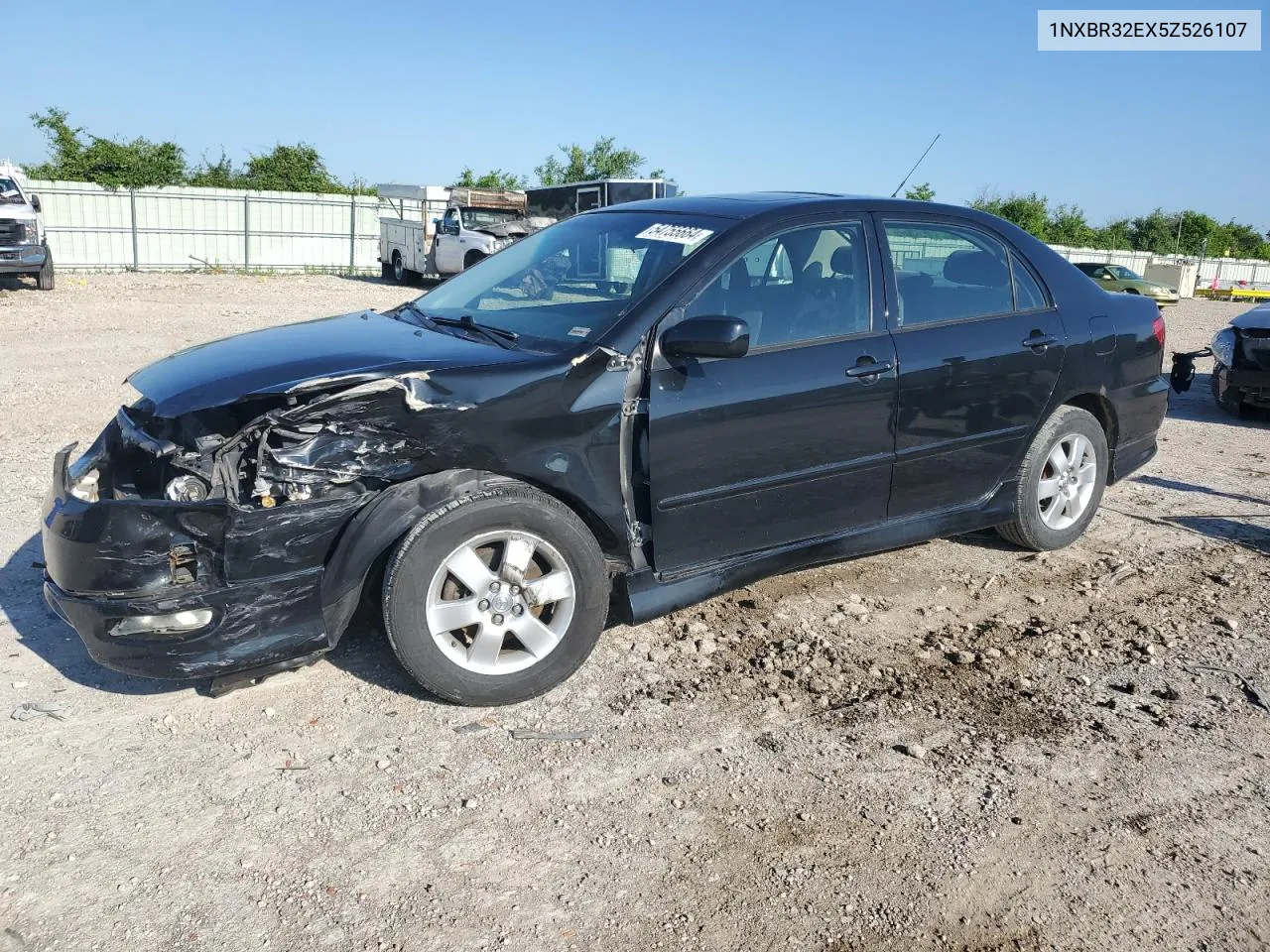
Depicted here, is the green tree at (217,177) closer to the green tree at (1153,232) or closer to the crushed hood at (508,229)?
the crushed hood at (508,229)

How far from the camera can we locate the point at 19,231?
17.4 metres

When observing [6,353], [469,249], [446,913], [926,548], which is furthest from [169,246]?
[446,913]

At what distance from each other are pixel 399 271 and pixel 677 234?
2348cm

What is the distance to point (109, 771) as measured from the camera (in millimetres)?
3186

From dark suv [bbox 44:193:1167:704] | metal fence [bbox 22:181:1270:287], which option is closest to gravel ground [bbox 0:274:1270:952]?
dark suv [bbox 44:193:1167:704]

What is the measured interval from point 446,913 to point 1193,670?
120 inches

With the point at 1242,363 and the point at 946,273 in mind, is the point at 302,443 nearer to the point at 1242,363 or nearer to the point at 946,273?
the point at 946,273

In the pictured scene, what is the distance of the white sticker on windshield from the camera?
4113mm

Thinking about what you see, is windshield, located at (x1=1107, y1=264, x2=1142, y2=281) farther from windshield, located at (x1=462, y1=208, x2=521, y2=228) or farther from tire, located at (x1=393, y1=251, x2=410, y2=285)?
tire, located at (x1=393, y1=251, x2=410, y2=285)

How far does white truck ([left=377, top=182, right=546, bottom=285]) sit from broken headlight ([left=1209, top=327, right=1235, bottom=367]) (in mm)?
13414

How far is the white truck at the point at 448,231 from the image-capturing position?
72.4 feet

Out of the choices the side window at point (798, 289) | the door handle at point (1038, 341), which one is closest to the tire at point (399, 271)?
the door handle at point (1038, 341)

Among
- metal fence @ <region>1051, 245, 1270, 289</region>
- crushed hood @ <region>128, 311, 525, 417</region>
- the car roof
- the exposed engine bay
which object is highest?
metal fence @ <region>1051, 245, 1270, 289</region>

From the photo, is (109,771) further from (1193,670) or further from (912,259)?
(1193,670)
